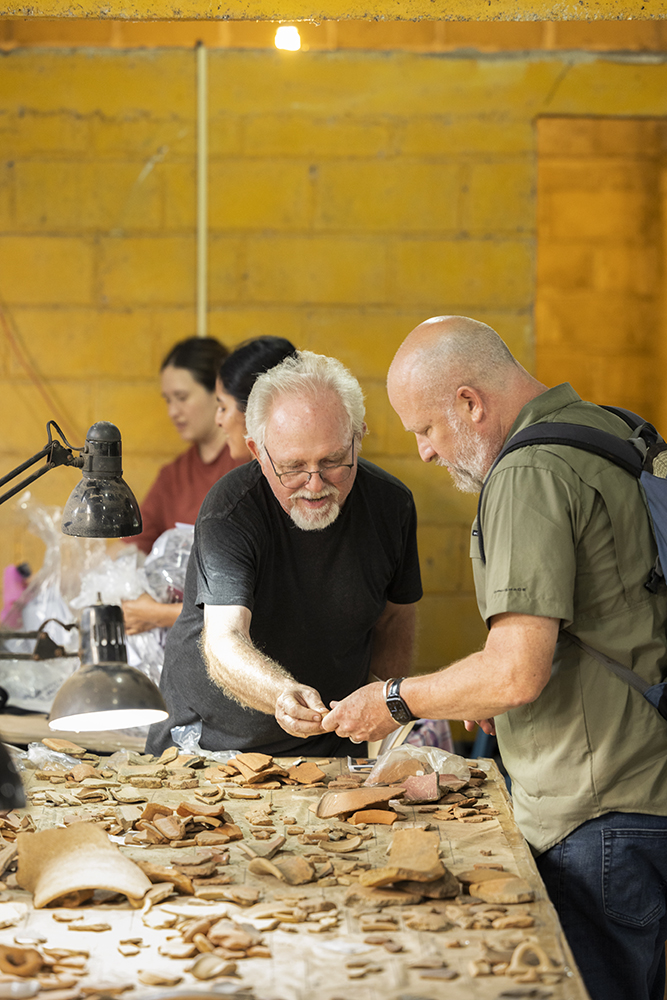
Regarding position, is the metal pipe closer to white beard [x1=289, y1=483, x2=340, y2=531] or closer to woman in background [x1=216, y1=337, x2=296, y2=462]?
woman in background [x1=216, y1=337, x2=296, y2=462]

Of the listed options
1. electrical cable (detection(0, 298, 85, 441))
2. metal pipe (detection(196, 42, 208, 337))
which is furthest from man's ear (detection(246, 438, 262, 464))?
electrical cable (detection(0, 298, 85, 441))

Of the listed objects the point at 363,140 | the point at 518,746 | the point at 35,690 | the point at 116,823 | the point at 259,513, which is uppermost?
the point at 363,140

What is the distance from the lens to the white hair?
89.0 inches

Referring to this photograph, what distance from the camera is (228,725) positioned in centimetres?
233

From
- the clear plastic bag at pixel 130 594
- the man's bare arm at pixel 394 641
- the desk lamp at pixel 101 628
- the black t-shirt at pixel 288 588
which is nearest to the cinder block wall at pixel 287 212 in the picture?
the clear plastic bag at pixel 130 594

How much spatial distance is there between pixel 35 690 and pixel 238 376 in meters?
1.29

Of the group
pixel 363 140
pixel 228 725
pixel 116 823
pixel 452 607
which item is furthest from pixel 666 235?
pixel 116 823

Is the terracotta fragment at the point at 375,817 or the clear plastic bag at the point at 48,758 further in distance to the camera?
the clear plastic bag at the point at 48,758

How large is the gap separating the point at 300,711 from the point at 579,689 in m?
0.54

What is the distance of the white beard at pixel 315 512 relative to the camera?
7.39ft

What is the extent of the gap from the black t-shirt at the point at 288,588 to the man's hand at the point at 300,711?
13.8 inches

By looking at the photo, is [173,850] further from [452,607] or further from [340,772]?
[452,607]

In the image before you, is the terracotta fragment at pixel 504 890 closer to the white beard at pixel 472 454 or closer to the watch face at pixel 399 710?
the watch face at pixel 399 710

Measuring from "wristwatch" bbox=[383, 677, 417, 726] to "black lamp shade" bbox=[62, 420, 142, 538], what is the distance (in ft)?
1.82
